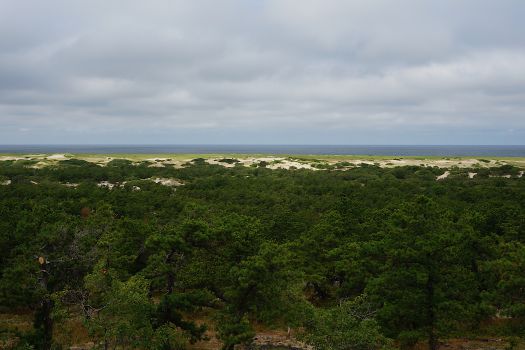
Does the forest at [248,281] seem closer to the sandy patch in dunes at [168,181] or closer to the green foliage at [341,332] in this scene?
the green foliage at [341,332]

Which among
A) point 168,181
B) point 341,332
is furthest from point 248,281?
point 168,181

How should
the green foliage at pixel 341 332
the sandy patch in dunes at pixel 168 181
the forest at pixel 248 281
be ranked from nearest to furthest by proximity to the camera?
the green foliage at pixel 341 332, the forest at pixel 248 281, the sandy patch in dunes at pixel 168 181

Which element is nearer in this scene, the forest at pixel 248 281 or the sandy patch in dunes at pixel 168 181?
the forest at pixel 248 281

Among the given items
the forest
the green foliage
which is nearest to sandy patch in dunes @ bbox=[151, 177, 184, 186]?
the forest

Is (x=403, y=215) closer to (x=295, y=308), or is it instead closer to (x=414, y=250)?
(x=414, y=250)

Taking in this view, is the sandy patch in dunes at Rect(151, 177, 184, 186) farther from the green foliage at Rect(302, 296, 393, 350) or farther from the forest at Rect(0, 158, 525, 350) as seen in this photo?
the green foliage at Rect(302, 296, 393, 350)

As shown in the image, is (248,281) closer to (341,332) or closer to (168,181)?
(341,332)

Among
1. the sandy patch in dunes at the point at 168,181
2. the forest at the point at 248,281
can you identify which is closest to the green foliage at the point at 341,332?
the forest at the point at 248,281

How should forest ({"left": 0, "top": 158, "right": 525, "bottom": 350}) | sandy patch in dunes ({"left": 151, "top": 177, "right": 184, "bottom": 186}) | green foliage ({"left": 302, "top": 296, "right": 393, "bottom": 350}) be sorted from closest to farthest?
green foliage ({"left": 302, "top": 296, "right": 393, "bottom": 350}) < forest ({"left": 0, "top": 158, "right": 525, "bottom": 350}) < sandy patch in dunes ({"left": 151, "top": 177, "right": 184, "bottom": 186})

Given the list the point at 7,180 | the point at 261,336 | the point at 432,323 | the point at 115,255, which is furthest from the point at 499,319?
the point at 7,180

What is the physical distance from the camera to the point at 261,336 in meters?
24.9

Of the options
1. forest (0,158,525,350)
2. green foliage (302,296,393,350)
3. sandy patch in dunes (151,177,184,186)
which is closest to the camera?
green foliage (302,296,393,350)

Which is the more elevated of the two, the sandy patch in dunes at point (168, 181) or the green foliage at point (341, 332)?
the sandy patch in dunes at point (168, 181)

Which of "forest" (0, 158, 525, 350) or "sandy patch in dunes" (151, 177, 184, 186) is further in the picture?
"sandy patch in dunes" (151, 177, 184, 186)
